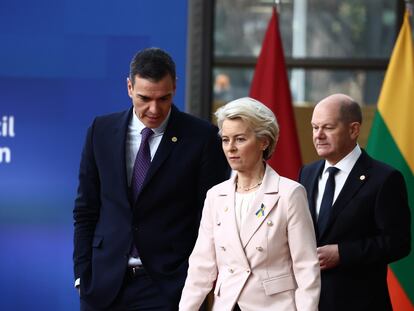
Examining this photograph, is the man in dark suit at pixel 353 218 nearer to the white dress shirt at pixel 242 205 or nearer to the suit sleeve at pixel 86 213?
the white dress shirt at pixel 242 205

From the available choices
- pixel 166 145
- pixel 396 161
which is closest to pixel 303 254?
pixel 166 145

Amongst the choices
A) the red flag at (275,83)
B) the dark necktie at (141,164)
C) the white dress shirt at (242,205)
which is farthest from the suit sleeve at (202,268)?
the red flag at (275,83)

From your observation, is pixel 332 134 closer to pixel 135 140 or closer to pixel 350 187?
pixel 350 187

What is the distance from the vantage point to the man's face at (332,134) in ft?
16.5

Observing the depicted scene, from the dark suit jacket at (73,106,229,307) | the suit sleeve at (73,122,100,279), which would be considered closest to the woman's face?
the dark suit jacket at (73,106,229,307)

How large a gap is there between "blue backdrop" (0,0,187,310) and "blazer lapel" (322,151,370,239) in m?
1.43

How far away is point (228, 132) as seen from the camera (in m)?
4.03

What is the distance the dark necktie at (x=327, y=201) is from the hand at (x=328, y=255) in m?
0.13

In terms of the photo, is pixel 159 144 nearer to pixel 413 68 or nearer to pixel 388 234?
pixel 388 234

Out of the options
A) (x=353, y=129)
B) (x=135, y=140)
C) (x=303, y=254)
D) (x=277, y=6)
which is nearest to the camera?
(x=303, y=254)

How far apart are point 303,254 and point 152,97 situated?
0.98 m

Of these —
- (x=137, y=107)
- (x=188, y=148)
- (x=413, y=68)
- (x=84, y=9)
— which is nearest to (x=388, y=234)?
(x=188, y=148)

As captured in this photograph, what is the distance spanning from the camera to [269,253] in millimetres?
3969

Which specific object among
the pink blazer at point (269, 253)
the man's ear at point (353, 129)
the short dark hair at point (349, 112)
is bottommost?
the pink blazer at point (269, 253)
